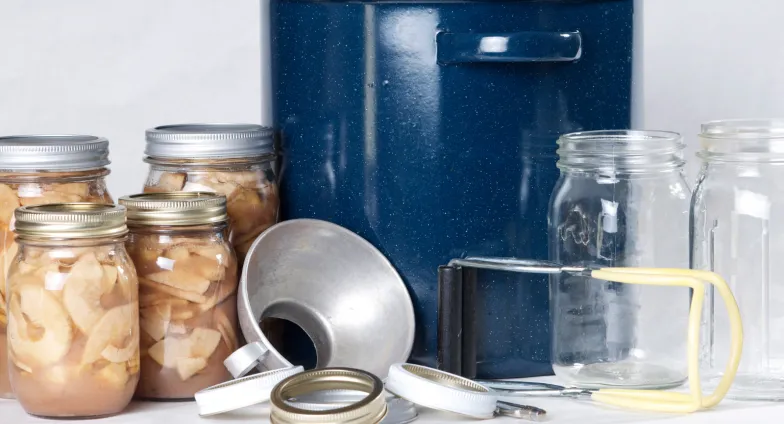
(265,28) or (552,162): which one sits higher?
(265,28)

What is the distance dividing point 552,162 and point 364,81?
0.17 meters

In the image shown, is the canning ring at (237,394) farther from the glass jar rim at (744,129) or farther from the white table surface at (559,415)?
the glass jar rim at (744,129)

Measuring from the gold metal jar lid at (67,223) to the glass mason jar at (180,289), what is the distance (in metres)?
0.06

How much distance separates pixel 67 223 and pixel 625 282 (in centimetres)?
43

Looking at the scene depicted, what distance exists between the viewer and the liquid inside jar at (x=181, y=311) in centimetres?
103

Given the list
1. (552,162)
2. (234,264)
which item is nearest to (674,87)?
(552,162)

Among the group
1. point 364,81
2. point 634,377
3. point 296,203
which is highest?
point 364,81

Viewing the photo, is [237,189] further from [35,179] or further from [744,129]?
[744,129]

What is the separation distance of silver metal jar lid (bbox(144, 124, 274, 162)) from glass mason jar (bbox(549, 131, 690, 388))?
26 centimetres

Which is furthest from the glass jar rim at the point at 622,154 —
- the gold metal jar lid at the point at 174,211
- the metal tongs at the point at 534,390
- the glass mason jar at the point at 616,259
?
the gold metal jar lid at the point at 174,211

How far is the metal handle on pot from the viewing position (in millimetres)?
1063

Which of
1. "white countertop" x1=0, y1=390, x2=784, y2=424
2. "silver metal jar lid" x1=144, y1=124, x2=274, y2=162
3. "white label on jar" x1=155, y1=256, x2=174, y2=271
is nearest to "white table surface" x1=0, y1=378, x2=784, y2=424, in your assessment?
"white countertop" x1=0, y1=390, x2=784, y2=424

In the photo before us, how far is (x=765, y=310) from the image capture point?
1.05 meters

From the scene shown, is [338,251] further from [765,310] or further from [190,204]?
[765,310]
